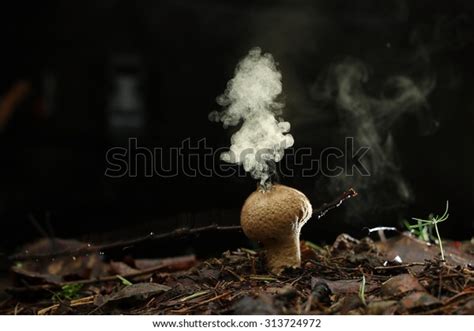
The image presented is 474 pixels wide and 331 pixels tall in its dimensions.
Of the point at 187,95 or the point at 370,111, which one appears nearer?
the point at 370,111

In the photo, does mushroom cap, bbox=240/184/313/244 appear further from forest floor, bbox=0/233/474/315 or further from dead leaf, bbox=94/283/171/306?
dead leaf, bbox=94/283/171/306

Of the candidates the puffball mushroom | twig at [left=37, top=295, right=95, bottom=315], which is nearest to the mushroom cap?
the puffball mushroom

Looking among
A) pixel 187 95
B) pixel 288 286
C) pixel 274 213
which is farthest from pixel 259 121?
pixel 187 95

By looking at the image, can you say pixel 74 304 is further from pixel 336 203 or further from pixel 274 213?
pixel 336 203

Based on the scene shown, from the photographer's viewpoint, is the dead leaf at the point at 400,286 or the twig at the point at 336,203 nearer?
the dead leaf at the point at 400,286

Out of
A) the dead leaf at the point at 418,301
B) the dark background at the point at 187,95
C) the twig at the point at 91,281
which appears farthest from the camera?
the dark background at the point at 187,95

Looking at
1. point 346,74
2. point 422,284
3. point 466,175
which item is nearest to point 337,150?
point 346,74

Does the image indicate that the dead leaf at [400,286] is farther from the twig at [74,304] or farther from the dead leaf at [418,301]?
the twig at [74,304]

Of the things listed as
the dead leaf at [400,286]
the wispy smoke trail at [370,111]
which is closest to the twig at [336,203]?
the dead leaf at [400,286]
